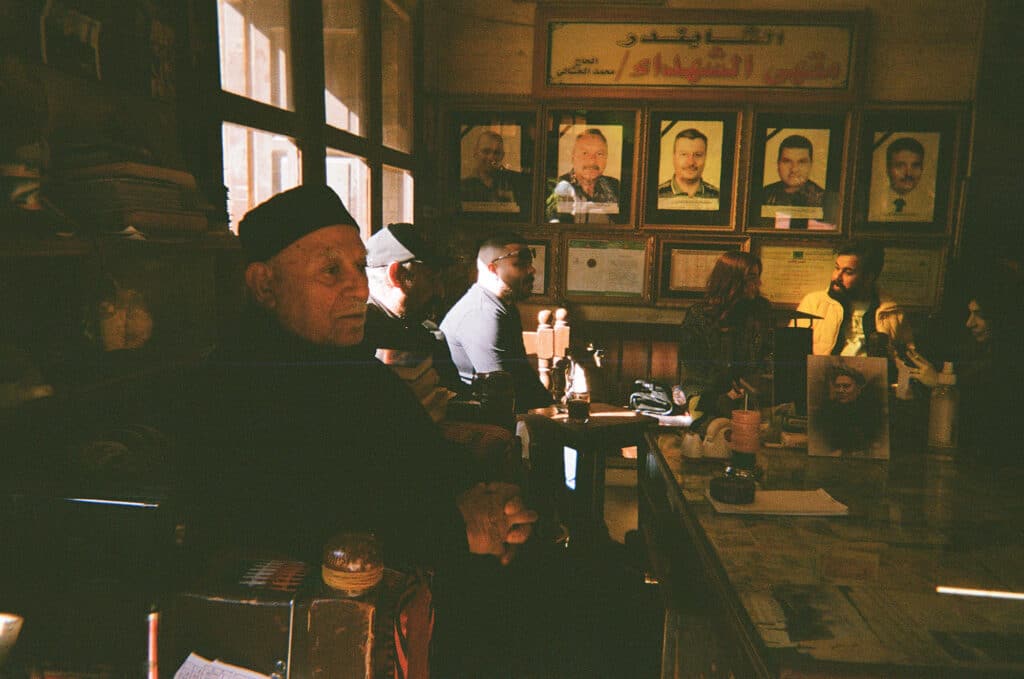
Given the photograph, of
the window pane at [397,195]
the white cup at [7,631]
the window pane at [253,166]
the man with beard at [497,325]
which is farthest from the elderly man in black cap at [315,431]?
the window pane at [397,195]

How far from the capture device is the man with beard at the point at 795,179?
16.3 ft

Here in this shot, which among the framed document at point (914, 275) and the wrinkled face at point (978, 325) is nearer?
the wrinkled face at point (978, 325)

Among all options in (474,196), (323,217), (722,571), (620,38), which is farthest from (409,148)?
(722,571)

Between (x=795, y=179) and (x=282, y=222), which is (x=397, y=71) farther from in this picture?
(x=282, y=222)

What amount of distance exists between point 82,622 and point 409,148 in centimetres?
414

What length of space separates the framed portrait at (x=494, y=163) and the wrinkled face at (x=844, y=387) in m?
3.30

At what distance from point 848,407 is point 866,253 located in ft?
9.07

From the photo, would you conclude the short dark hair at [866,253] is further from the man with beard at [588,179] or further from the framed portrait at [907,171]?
the man with beard at [588,179]

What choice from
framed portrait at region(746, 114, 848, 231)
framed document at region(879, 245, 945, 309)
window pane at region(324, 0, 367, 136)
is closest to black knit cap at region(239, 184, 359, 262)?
window pane at region(324, 0, 367, 136)

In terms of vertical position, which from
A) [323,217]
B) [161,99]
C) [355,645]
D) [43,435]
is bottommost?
[355,645]

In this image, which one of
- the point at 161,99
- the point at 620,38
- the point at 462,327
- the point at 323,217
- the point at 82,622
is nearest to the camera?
the point at 82,622

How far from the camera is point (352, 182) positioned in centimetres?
388

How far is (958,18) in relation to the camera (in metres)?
4.81

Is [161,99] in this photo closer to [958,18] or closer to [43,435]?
[43,435]
